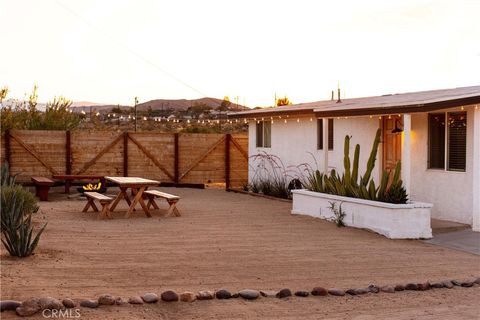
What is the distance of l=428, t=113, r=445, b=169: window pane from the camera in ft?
52.2

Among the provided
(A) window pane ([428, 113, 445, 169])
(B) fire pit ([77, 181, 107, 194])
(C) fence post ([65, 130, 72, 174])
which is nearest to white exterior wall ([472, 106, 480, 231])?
(A) window pane ([428, 113, 445, 169])

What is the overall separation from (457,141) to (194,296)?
8.89 metres

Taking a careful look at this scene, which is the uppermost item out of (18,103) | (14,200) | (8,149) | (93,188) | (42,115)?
(18,103)

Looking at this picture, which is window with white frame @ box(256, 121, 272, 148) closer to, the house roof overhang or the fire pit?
the house roof overhang

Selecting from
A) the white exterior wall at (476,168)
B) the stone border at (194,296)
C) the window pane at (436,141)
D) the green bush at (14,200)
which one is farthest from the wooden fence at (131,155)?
the stone border at (194,296)

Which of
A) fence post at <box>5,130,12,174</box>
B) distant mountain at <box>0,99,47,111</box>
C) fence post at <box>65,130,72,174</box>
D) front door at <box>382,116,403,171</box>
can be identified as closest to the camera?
front door at <box>382,116,403,171</box>

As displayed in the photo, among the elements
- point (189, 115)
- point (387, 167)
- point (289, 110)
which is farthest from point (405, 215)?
point (189, 115)

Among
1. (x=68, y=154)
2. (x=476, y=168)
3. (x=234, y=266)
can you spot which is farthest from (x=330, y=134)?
(x=234, y=266)

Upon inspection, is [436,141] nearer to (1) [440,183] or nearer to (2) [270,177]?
(1) [440,183]

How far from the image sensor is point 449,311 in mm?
8633

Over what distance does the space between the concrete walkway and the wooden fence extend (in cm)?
1395

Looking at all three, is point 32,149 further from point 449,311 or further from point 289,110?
point 449,311

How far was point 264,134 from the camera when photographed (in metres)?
24.8

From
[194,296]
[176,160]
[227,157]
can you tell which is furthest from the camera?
[227,157]
